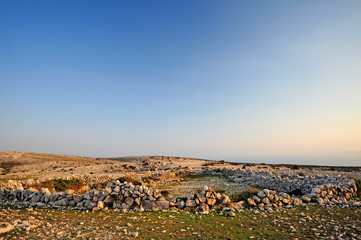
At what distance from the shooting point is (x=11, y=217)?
31.2 ft

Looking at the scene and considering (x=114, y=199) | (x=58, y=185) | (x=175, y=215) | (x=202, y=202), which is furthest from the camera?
(x=58, y=185)

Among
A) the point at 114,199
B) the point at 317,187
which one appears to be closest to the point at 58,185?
the point at 114,199

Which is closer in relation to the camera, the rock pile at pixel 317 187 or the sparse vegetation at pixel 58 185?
the rock pile at pixel 317 187

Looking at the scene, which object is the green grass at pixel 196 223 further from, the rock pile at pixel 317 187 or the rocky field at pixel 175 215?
the rock pile at pixel 317 187

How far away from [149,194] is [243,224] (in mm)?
5268

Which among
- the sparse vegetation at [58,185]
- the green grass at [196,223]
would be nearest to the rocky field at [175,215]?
the green grass at [196,223]

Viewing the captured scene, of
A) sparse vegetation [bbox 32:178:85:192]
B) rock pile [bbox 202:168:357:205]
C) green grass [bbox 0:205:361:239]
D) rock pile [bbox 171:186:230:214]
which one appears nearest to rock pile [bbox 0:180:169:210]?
rock pile [bbox 171:186:230:214]

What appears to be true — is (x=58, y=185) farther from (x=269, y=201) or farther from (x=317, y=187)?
(x=317, y=187)

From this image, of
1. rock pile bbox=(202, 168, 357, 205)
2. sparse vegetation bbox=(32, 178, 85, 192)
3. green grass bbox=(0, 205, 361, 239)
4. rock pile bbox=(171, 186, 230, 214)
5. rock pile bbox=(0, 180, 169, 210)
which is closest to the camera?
green grass bbox=(0, 205, 361, 239)

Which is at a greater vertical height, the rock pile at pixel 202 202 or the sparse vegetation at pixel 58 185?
the rock pile at pixel 202 202

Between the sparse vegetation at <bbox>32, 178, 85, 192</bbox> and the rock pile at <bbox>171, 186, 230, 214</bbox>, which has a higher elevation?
the rock pile at <bbox>171, 186, 230, 214</bbox>

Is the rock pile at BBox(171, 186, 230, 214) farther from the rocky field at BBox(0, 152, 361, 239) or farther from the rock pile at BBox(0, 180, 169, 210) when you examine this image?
the rock pile at BBox(0, 180, 169, 210)

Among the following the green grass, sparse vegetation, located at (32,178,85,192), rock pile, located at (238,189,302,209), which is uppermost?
rock pile, located at (238,189,302,209)

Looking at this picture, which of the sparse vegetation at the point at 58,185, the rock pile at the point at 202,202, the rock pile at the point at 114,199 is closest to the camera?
the rock pile at the point at 202,202
